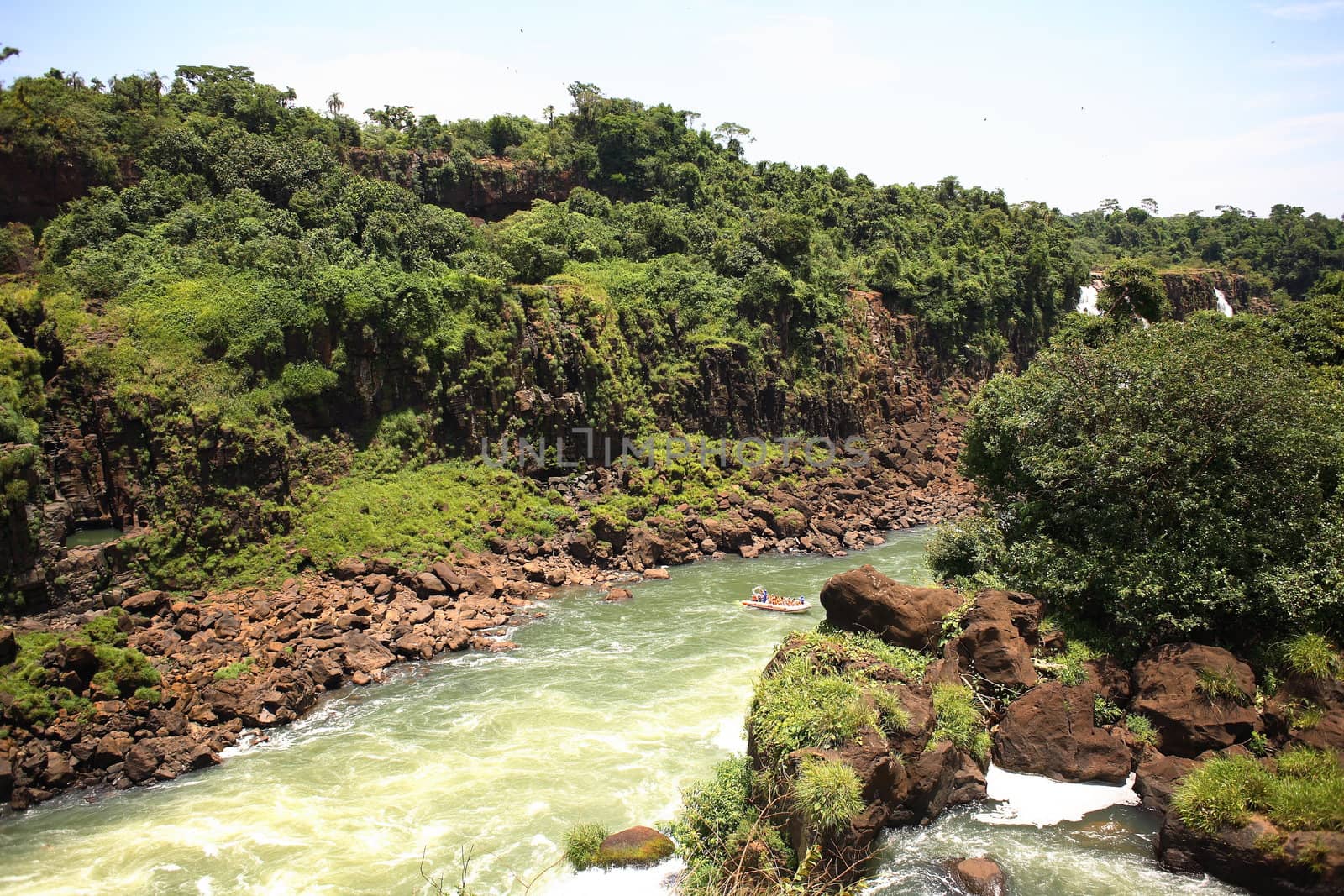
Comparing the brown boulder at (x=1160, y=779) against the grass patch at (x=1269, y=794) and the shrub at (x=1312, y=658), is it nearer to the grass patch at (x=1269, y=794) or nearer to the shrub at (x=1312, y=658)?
the grass patch at (x=1269, y=794)

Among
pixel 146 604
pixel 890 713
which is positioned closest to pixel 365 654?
pixel 146 604

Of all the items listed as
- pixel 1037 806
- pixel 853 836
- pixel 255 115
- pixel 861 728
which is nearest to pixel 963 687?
pixel 1037 806

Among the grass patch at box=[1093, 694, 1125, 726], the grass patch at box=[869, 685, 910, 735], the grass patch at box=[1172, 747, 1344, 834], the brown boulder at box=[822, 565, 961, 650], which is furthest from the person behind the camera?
the brown boulder at box=[822, 565, 961, 650]

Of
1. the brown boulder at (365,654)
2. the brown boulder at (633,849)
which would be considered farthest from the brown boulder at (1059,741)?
the brown boulder at (365,654)

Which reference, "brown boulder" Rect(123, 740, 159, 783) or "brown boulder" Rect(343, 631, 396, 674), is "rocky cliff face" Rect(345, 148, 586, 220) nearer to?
"brown boulder" Rect(343, 631, 396, 674)

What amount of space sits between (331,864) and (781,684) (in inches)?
309

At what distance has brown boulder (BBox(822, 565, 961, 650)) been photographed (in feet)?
58.8

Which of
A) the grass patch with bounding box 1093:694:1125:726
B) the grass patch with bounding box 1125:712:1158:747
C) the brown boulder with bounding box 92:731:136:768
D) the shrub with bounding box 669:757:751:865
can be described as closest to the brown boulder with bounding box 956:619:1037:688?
the grass patch with bounding box 1093:694:1125:726

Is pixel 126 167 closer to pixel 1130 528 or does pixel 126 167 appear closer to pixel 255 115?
pixel 255 115

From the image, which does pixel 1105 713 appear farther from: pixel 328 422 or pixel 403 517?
pixel 328 422

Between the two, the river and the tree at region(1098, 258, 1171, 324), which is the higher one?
the tree at region(1098, 258, 1171, 324)

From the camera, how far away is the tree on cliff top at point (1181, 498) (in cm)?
1633

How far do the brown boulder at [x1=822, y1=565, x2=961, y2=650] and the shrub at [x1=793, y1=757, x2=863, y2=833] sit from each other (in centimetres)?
567

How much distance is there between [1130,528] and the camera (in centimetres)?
1791
